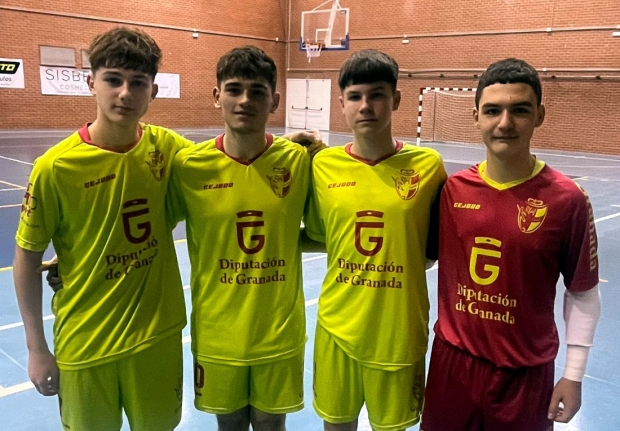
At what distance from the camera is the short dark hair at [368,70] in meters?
2.33

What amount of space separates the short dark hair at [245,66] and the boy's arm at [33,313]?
1055mm

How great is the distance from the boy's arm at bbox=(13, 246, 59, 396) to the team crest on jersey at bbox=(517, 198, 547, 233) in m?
1.86

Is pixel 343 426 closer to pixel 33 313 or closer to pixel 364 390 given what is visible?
pixel 364 390

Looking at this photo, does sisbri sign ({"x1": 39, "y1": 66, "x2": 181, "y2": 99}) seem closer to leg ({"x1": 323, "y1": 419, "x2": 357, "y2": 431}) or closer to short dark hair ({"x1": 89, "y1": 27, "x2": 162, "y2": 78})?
short dark hair ({"x1": 89, "y1": 27, "x2": 162, "y2": 78})

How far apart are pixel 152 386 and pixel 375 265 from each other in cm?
105

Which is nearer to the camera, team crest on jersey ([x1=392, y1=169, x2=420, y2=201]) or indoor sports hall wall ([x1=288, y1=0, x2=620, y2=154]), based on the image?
team crest on jersey ([x1=392, y1=169, x2=420, y2=201])

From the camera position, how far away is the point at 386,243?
7.59 feet

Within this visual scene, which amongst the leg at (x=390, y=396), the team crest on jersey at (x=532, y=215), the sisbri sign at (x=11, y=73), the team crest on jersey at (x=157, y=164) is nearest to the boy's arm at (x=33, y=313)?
the team crest on jersey at (x=157, y=164)

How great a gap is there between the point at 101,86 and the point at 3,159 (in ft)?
39.9

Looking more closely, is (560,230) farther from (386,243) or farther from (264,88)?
(264,88)

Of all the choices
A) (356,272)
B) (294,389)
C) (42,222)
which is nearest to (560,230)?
(356,272)

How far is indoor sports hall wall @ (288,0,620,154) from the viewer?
16922 millimetres

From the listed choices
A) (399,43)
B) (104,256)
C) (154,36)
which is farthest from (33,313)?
(399,43)

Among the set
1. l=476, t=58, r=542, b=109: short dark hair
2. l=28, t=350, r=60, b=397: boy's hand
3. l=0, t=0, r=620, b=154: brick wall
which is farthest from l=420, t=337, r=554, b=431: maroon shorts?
l=0, t=0, r=620, b=154: brick wall
